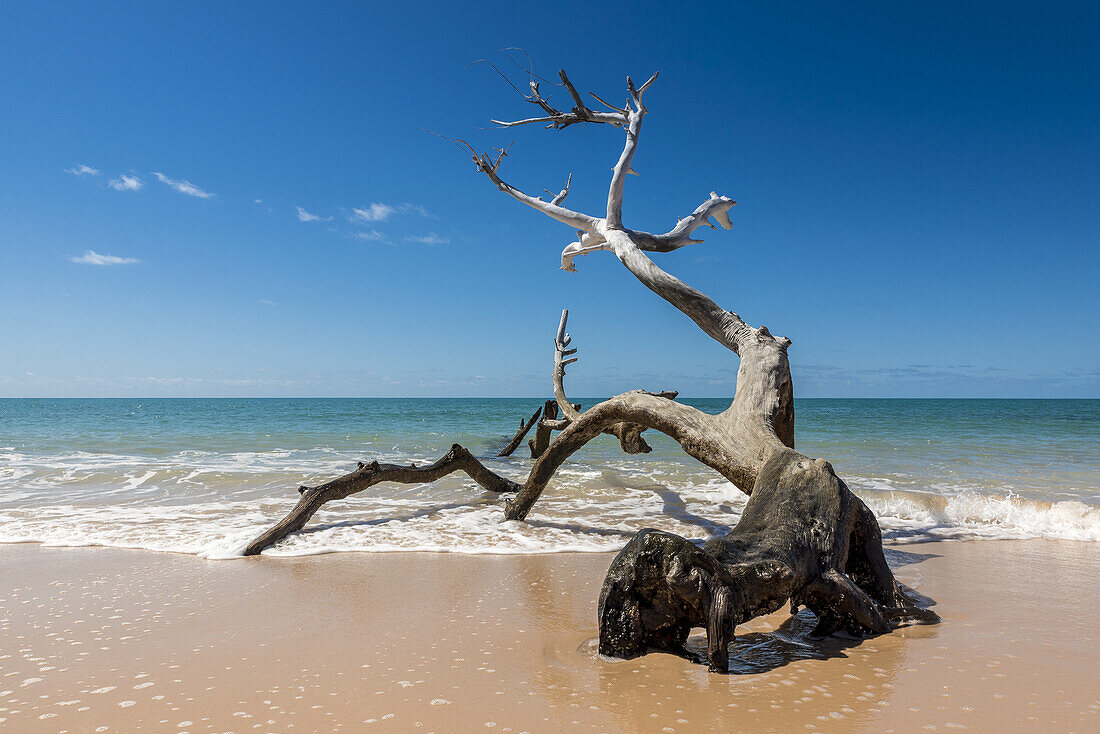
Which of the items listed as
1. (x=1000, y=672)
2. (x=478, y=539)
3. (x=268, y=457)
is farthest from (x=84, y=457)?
(x=1000, y=672)

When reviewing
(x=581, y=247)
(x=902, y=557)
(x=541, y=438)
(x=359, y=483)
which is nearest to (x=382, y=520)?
(x=359, y=483)

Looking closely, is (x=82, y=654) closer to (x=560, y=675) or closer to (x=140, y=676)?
(x=140, y=676)

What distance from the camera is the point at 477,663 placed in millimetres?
2812

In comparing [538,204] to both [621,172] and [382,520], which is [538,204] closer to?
[621,172]

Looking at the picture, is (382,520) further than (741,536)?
Yes

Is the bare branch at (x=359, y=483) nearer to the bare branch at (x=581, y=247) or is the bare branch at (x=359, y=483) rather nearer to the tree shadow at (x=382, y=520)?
the tree shadow at (x=382, y=520)

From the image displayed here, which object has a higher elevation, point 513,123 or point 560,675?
point 513,123

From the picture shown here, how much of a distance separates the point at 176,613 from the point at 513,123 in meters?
5.62

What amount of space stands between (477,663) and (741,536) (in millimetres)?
1477

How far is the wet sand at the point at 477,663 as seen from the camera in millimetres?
2225

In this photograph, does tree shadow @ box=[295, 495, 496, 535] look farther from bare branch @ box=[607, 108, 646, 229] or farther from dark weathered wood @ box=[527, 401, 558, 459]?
bare branch @ box=[607, 108, 646, 229]

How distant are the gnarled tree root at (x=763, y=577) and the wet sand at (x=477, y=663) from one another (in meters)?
0.13

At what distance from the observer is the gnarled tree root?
248cm

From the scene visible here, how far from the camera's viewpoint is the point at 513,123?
661 centimetres
